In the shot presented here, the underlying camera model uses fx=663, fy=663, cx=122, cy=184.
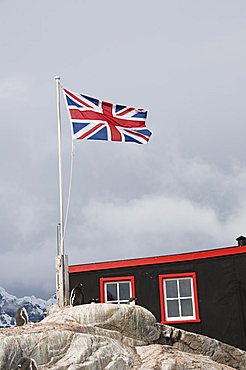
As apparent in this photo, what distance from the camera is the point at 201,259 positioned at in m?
25.9

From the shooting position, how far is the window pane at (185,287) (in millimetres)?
25984

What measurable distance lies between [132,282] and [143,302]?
0.91 metres

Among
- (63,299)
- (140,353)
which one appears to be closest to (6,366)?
(140,353)

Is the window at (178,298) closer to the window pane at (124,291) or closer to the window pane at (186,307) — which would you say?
the window pane at (186,307)

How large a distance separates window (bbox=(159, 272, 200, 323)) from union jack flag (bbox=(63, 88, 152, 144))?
5.69 m

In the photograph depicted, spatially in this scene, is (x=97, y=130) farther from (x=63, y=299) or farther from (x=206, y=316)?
(x=206, y=316)

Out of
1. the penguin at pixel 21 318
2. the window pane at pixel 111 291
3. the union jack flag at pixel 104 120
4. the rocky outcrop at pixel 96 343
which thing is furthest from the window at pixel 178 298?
the penguin at pixel 21 318

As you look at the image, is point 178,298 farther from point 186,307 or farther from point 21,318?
point 21,318

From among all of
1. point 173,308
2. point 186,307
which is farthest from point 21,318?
point 186,307

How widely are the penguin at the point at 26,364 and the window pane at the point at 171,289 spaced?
10394 millimetres

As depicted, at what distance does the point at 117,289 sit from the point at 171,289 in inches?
88.3

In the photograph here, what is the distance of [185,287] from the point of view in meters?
26.1

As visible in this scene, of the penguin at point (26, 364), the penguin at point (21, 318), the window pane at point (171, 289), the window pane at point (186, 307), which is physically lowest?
the penguin at point (26, 364)

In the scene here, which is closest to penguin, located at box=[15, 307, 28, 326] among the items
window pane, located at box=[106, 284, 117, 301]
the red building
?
the red building
